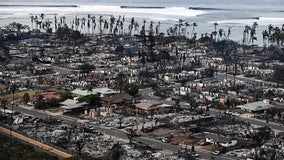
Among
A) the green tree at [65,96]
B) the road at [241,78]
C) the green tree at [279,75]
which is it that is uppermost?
the green tree at [279,75]

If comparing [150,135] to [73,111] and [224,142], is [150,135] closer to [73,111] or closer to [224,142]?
[224,142]

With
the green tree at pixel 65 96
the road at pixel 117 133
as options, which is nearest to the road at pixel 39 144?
the road at pixel 117 133

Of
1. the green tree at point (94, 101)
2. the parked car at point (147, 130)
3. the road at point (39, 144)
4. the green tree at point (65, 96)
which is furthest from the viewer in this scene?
the green tree at point (65, 96)

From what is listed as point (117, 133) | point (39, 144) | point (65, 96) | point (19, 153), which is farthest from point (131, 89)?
point (19, 153)

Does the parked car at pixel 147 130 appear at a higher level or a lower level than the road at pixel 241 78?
lower

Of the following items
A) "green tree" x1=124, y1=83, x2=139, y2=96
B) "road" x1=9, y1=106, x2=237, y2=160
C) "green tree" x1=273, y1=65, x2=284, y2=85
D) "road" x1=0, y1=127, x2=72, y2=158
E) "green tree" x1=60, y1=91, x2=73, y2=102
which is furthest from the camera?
"green tree" x1=273, y1=65, x2=284, y2=85

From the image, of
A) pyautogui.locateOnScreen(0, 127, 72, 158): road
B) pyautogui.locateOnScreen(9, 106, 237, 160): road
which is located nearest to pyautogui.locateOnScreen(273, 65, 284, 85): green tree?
pyautogui.locateOnScreen(9, 106, 237, 160): road

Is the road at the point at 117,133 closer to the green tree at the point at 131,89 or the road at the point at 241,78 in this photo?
the green tree at the point at 131,89

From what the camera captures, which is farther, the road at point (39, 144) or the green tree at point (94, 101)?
the green tree at point (94, 101)

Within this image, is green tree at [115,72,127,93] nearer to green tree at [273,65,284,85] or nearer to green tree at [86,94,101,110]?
green tree at [86,94,101,110]

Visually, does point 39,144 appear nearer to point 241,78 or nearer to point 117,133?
point 117,133

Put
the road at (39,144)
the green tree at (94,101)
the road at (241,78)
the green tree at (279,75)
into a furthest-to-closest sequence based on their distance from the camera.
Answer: the road at (241,78), the green tree at (279,75), the green tree at (94,101), the road at (39,144)
